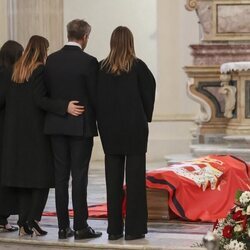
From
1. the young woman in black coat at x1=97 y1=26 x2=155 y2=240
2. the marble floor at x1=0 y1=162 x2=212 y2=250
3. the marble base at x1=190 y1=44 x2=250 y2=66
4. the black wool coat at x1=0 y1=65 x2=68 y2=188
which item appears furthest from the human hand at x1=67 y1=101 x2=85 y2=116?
the marble base at x1=190 y1=44 x2=250 y2=66

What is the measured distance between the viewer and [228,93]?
13648 mm

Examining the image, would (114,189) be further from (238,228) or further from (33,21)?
(33,21)

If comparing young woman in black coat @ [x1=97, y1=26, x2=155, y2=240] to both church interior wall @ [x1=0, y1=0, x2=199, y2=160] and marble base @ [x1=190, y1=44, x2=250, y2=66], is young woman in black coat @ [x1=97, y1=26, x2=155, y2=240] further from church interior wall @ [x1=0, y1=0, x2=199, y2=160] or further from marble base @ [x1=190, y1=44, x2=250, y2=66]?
church interior wall @ [x1=0, y1=0, x2=199, y2=160]

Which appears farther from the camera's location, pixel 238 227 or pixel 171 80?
pixel 171 80

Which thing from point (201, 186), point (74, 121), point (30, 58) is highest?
point (30, 58)

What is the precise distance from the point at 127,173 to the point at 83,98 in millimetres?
741

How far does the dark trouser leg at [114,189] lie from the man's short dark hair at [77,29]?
106 cm

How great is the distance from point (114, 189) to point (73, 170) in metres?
0.39

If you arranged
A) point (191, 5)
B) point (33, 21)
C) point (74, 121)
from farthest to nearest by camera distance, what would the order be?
point (191, 5) → point (33, 21) → point (74, 121)

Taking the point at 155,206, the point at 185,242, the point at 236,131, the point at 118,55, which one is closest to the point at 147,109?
the point at 118,55

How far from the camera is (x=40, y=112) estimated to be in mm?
8305

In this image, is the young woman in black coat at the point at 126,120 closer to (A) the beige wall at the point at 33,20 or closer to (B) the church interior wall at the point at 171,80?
(A) the beige wall at the point at 33,20

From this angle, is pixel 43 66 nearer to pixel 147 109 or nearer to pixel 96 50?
pixel 147 109

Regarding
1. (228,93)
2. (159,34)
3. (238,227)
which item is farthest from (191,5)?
(238,227)
